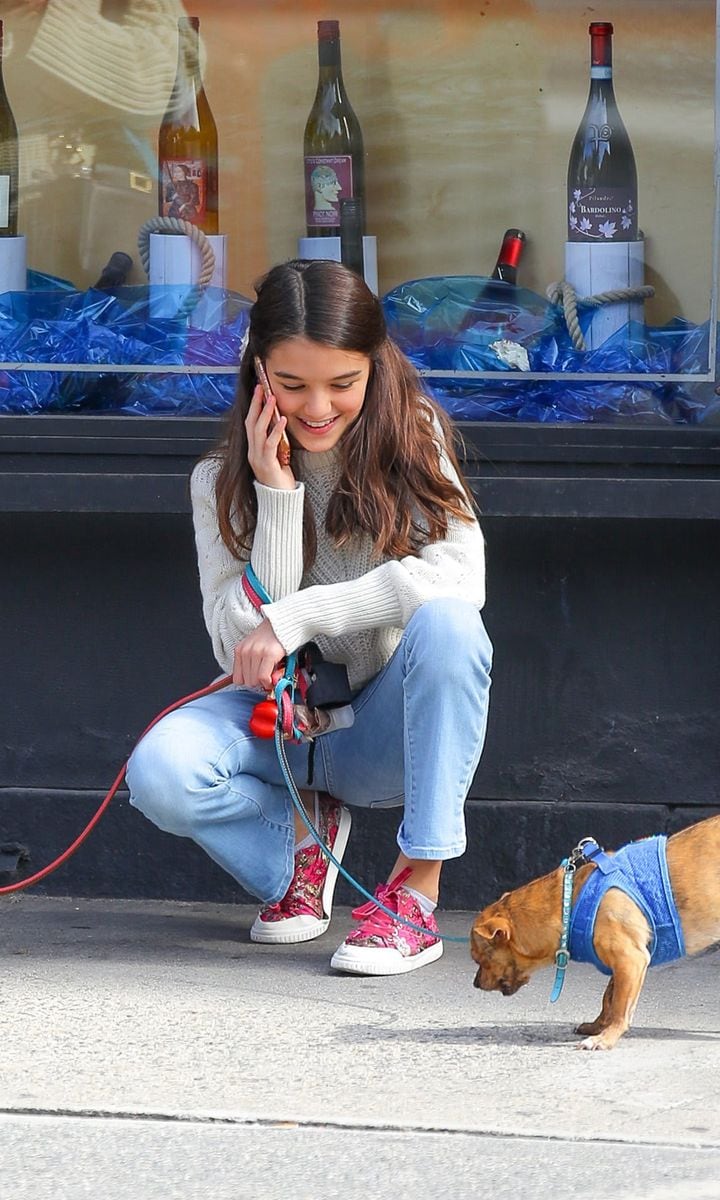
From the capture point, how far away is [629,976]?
279 centimetres

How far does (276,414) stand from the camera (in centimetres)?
319

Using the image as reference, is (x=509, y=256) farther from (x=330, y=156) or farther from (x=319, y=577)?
(x=319, y=577)

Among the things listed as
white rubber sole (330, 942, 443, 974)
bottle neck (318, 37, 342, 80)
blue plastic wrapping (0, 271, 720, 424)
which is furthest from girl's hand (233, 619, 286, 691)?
bottle neck (318, 37, 342, 80)

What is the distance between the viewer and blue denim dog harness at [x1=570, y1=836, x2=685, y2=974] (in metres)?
2.82

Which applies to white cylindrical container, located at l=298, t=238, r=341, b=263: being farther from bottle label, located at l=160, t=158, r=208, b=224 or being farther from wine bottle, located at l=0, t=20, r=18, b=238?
wine bottle, located at l=0, t=20, r=18, b=238

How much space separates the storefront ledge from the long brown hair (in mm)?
349

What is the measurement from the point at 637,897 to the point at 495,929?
0.81 feet

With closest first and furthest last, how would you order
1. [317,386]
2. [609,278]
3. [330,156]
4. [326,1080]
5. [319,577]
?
1. [326,1080]
2. [317,386]
3. [319,577]
4. [609,278]
5. [330,156]

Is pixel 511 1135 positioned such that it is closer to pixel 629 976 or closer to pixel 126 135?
pixel 629 976

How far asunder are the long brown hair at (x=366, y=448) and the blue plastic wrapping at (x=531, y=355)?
481 mm

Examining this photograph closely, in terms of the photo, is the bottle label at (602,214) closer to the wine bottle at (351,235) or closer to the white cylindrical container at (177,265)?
the wine bottle at (351,235)

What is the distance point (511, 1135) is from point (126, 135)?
2.40m

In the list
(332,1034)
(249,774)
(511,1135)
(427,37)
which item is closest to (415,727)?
(249,774)

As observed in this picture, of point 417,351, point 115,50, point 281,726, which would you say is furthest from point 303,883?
point 115,50
